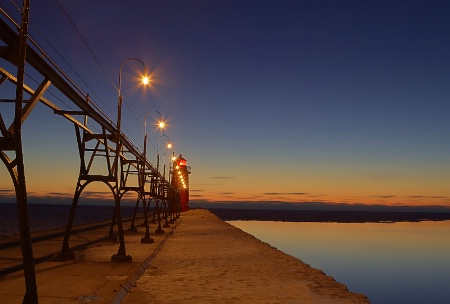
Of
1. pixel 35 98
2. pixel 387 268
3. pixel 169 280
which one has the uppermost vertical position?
pixel 35 98

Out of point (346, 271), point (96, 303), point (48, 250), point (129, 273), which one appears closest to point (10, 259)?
point (48, 250)

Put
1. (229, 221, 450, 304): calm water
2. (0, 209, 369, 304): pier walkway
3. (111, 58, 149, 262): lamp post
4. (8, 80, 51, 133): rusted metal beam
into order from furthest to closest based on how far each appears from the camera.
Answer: (229, 221, 450, 304): calm water
(111, 58, 149, 262): lamp post
(0, 209, 369, 304): pier walkway
(8, 80, 51, 133): rusted metal beam

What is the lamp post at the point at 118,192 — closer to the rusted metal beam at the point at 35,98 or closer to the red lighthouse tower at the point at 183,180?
the rusted metal beam at the point at 35,98

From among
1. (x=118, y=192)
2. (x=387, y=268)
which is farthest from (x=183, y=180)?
(x=118, y=192)

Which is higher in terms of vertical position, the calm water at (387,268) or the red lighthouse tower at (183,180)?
the red lighthouse tower at (183,180)

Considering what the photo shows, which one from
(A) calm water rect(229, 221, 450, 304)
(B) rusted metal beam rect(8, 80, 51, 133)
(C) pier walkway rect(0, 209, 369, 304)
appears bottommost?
(A) calm water rect(229, 221, 450, 304)

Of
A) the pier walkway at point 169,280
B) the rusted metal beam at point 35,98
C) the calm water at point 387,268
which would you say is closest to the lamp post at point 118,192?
the pier walkway at point 169,280


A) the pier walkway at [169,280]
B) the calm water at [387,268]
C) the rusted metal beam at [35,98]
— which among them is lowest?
the calm water at [387,268]

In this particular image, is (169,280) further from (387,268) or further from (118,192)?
(387,268)

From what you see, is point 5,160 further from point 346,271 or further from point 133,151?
point 346,271

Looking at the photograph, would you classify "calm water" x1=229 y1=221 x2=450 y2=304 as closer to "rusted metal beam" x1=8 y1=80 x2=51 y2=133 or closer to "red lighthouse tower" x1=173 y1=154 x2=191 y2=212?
"rusted metal beam" x1=8 y1=80 x2=51 y2=133

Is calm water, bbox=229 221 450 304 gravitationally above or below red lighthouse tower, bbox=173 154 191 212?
Result: below

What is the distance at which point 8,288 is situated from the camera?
467 inches

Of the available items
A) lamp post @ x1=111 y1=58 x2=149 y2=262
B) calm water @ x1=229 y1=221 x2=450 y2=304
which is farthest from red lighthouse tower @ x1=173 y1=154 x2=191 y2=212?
lamp post @ x1=111 y1=58 x2=149 y2=262
